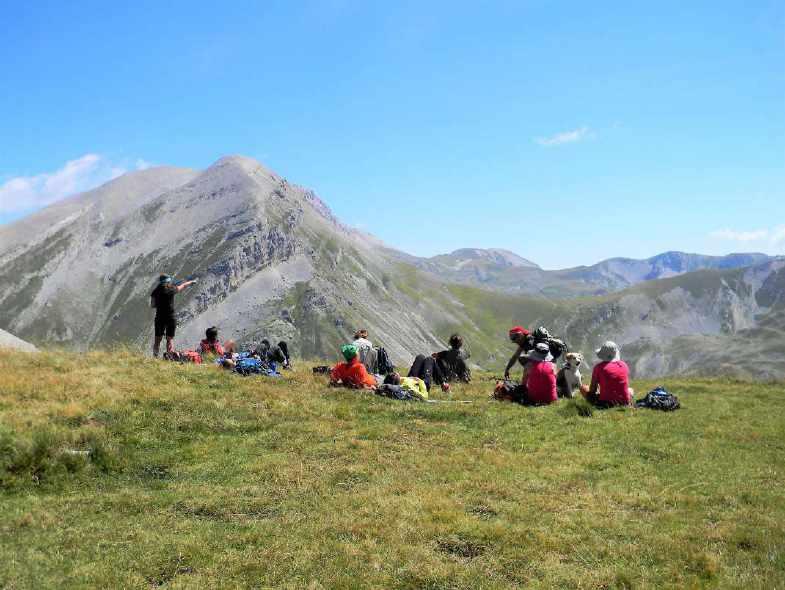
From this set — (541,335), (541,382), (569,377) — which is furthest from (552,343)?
(541,382)

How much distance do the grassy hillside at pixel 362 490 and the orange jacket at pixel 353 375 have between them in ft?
4.62

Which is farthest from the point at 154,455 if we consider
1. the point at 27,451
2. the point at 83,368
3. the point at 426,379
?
the point at 426,379

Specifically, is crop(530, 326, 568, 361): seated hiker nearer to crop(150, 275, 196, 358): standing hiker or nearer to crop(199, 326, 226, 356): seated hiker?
crop(199, 326, 226, 356): seated hiker

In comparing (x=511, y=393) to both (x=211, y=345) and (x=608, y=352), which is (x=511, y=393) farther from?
(x=211, y=345)

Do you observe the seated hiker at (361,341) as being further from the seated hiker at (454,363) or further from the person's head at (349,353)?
the seated hiker at (454,363)

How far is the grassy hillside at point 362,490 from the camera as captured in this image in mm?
8242

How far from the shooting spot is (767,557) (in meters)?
8.42

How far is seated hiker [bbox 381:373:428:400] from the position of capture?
64.6ft

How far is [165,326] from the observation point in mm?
23859

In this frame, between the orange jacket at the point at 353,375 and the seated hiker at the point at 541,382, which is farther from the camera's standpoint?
the orange jacket at the point at 353,375

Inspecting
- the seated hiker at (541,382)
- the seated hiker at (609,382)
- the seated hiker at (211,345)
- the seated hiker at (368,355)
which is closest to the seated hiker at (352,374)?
the seated hiker at (368,355)

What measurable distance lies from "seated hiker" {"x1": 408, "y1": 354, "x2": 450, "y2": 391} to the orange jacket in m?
1.95

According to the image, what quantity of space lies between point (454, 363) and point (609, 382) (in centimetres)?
674

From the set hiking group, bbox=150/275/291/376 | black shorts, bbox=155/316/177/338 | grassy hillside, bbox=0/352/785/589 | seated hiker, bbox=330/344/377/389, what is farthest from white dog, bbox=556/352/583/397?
black shorts, bbox=155/316/177/338
